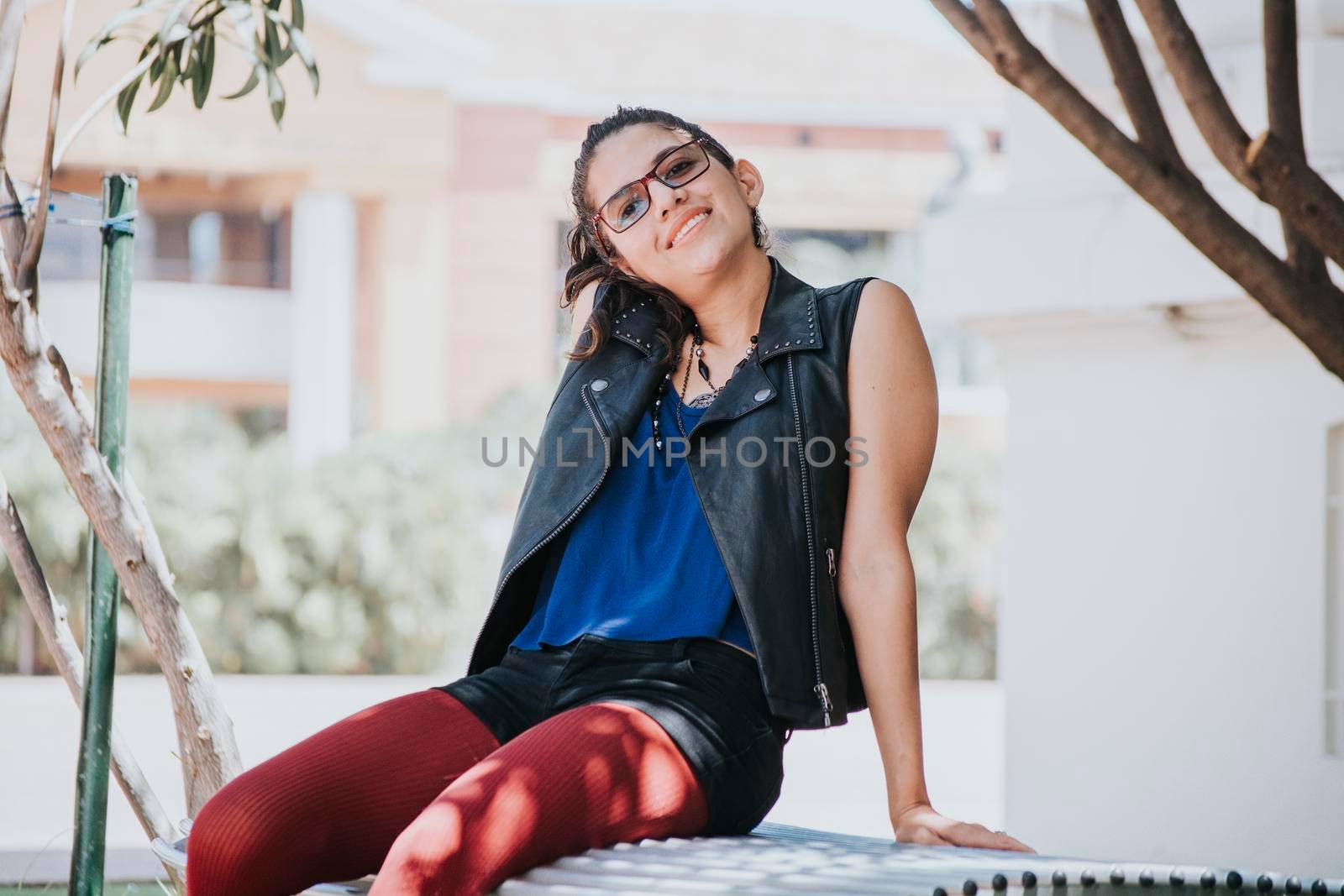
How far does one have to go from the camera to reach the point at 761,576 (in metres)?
2.62

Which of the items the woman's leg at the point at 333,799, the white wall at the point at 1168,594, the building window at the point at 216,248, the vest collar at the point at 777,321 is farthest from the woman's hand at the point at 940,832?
the building window at the point at 216,248

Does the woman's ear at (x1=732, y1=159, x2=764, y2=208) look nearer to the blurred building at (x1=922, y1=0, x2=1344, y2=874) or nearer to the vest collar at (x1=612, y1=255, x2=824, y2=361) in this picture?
the vest collar at (x1=612, y1=255, x2=824, y2=361)

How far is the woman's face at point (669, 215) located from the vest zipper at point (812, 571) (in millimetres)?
336

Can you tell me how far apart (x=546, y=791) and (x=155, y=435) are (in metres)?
9.48

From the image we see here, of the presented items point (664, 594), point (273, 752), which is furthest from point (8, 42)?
point (273, 752)

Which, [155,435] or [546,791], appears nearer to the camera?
[546,791]

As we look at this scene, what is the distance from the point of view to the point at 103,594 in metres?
3.37

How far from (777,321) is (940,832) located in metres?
0.96

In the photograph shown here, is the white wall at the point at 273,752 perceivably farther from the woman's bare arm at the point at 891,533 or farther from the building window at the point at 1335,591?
the woman's bare arm at the point at 891,533

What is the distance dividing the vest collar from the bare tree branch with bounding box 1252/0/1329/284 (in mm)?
819

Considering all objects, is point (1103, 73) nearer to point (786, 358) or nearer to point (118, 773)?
point (786, 358)

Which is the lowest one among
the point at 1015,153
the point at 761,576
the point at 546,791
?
the point at 546,791

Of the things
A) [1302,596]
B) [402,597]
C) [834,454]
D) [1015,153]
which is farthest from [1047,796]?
[402,597]

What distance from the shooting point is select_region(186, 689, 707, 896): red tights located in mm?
2189
